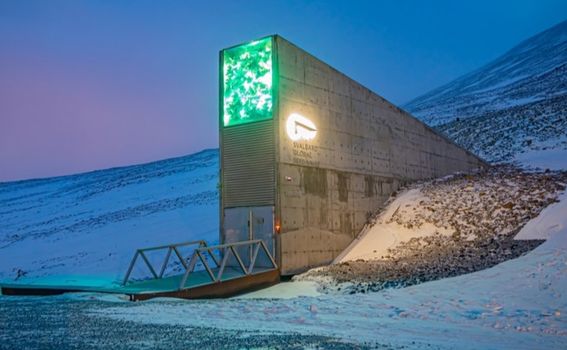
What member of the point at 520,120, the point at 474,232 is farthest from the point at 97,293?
the point at 520,120

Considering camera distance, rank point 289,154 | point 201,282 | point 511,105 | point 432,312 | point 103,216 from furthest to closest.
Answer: point 511,105 → point 103,216 → point 289,154 → point 201,282 → point 432,312

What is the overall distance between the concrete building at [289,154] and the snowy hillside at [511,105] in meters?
15.9

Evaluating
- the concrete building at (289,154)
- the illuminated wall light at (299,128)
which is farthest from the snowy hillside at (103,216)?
the illuminated wall light at (299,128)

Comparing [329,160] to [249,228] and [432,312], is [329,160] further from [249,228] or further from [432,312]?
[432,312]

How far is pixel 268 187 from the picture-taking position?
44.9 feet

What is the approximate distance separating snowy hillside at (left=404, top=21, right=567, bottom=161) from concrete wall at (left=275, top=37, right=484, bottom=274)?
13.3m

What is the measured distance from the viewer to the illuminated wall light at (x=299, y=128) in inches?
558

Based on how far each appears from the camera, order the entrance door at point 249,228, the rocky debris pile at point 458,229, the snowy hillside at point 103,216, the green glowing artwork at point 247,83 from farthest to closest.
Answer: the snowy hillside at point 103,216 → the green glowing artwork at point 247,83 → the entrance door at point 249,228 → the rocky debris pile at point 458,229

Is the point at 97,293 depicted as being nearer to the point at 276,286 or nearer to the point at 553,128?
the point at 276,286

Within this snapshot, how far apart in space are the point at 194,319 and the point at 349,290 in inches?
181

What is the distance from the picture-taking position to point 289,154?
1403 cm

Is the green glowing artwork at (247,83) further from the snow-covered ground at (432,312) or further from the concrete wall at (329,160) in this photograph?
the snow-covered ground at (432,312)

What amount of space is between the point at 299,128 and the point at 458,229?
5749 mm

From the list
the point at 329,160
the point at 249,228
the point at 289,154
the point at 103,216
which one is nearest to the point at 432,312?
the point at 249,228
